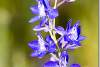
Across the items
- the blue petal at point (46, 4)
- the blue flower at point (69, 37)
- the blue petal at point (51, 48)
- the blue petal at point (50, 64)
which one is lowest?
the blue petal at point (50, 64)

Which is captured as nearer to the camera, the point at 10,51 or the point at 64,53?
the point at 64,53

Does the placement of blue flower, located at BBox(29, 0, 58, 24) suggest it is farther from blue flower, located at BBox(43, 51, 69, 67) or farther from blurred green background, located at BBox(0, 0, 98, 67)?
blurred green background, located at BBox(0, 0, 98, 67)

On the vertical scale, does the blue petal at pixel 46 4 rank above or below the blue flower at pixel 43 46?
above

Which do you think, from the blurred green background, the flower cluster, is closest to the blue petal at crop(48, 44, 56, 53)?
the flower cluster

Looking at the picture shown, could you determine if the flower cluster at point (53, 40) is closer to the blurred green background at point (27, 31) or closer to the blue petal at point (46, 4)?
the blue petal at point (46, 4)

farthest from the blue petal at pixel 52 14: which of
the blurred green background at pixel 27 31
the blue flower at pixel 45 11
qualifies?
the blurred green background at pixel 27 31

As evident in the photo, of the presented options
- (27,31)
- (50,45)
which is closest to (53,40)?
(50,45)
